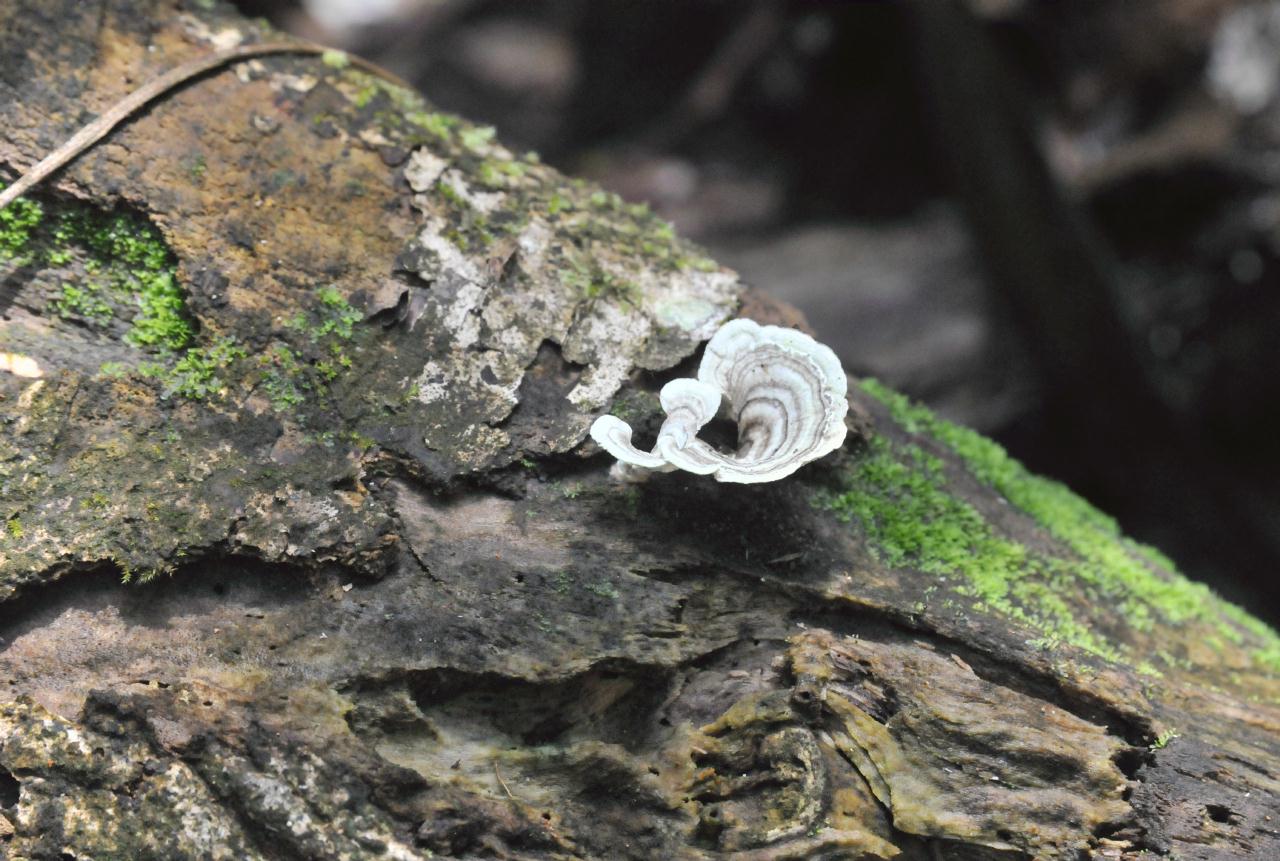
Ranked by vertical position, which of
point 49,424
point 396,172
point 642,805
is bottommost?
point 642,805

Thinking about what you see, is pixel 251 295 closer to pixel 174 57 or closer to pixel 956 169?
pixel 174 57

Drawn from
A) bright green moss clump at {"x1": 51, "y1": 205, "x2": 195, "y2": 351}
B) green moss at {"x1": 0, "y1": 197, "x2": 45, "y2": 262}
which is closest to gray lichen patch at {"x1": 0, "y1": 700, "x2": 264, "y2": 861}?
bright green moss clump at {"x1": 51, "y1": 205, "x2": 195, "y2": 351}

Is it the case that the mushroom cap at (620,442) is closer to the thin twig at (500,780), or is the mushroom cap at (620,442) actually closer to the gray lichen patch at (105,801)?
the thin twig at (500,780)

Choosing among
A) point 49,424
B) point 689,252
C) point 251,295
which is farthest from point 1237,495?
point 49,424

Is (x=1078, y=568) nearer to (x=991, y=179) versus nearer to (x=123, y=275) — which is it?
(x=123, y=275)

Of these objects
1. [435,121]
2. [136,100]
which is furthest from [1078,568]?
[136,100]

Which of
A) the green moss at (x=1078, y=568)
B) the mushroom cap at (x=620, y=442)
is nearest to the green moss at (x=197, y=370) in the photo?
the mushroom cap at (x=620, y=442)

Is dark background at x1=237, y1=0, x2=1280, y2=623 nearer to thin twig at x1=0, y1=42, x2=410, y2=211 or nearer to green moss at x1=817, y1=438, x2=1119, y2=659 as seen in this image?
thin twig at x1=0, y1=42, x2=410, y2=211
